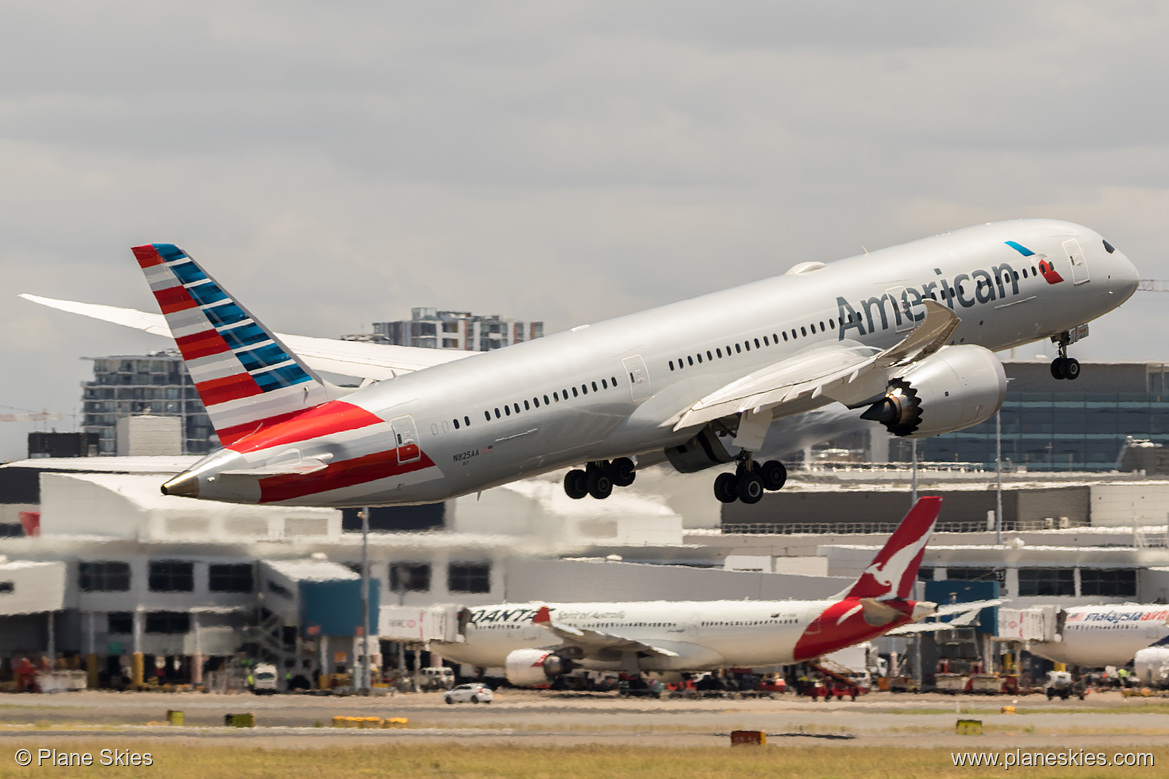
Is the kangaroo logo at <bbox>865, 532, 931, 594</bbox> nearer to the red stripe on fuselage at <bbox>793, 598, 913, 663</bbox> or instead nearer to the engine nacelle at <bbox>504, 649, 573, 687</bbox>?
the red stripe on fuselage at <bbox>793, 598, 913, 663</bbox>

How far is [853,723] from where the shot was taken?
2948 inches

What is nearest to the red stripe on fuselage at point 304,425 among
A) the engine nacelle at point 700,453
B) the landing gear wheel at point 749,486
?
the engine nacelle at point 700,453

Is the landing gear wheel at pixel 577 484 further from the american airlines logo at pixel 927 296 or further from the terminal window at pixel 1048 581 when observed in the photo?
the terminal window at pixel 1048 581

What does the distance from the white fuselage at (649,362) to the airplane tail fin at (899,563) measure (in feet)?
91.6

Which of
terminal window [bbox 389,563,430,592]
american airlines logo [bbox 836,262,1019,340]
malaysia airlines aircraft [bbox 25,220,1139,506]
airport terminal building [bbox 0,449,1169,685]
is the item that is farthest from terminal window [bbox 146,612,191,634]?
american airlines logo [bbox 836,262,1019,340]

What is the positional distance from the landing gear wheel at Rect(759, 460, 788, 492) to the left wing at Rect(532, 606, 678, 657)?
36262 mm

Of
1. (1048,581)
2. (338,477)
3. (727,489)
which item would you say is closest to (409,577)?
(727,489)

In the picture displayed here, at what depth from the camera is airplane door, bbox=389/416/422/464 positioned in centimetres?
4194

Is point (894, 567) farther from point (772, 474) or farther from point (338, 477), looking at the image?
point (338, 477)

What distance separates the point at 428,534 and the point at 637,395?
130 ft

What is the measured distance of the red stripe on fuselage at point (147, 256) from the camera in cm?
4056

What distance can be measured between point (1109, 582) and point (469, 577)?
49.1m

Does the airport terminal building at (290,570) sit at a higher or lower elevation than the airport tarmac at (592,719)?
higher

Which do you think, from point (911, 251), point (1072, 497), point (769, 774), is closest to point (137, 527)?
point (769, 774)
